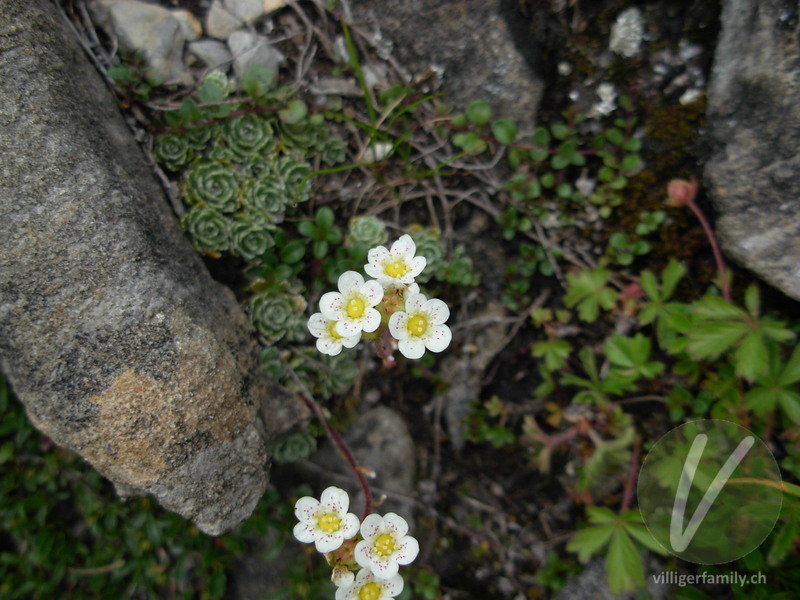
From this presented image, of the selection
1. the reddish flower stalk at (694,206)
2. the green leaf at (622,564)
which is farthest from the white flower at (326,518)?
the reddish flower stalk at (694,206)

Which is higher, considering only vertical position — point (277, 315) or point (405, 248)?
point (405, 248)

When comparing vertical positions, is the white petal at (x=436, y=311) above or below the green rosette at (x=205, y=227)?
below

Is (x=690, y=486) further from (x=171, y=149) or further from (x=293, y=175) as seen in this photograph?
(x=171, y=149)

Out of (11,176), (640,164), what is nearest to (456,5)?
(640,164)

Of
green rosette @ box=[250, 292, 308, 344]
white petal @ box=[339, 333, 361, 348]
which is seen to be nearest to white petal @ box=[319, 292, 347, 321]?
white petal @ box=[339, 333, 361, 348]

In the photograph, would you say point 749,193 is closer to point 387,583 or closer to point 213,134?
point 387,583

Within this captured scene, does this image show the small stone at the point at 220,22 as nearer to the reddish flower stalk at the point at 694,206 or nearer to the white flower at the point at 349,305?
the white flower at the point at 349,305

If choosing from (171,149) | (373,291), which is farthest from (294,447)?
(171,149)

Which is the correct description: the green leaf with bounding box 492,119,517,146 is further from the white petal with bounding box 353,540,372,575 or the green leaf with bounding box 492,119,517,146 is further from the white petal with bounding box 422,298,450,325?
the white petal with bounding box 353,540,372,575
